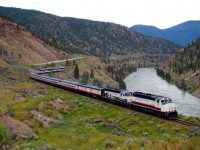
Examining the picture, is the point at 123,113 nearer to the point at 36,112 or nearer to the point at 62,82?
the point at 36,112

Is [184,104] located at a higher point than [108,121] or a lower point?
lower

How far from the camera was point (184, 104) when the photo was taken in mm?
90562

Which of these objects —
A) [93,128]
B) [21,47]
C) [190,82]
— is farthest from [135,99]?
[21,47]

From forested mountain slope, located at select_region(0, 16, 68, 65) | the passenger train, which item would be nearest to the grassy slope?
the passenger train

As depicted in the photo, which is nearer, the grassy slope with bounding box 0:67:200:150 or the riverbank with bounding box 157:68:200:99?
the grassy slope with bounding box 0:67:200:150

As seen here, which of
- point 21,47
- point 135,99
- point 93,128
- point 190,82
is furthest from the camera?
point 21,47

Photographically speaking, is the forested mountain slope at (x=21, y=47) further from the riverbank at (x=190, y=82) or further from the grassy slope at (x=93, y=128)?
the grassy slope at (x=93, y=128)

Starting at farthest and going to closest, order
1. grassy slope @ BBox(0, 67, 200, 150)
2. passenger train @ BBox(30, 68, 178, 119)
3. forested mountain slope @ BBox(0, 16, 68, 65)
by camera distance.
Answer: forested mountain slope @ BBox(0, 16, 68, 65) → passenger train @ BBox(30, 68, 178, 119) → grassy slope @ BBox(0, 67, 200, 150)

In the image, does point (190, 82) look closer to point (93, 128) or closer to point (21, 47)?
point (21, 47)

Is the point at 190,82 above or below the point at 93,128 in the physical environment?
below

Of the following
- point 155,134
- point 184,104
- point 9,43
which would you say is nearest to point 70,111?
point 155,134

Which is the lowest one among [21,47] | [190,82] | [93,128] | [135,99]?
[190,82]

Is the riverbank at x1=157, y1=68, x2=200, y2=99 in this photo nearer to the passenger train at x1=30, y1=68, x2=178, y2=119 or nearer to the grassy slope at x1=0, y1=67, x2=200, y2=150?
the passenger train at x1=30, y1=68, x2=178, y2=119

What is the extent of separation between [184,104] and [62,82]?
36419mm
